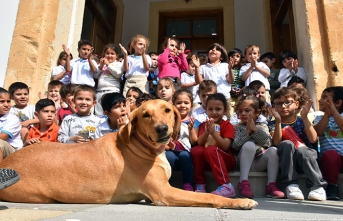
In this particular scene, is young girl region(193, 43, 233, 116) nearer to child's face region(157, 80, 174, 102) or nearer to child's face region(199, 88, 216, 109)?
child's face region(199, 88, 216, 109)

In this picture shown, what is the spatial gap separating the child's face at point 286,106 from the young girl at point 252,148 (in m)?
0.24

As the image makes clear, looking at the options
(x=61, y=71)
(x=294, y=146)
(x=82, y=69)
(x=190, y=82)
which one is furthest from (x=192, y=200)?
(x=61, y=71)

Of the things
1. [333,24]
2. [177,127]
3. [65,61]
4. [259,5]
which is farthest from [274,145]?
[259,5]

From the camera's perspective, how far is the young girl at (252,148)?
2.99m

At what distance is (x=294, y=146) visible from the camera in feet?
10.2

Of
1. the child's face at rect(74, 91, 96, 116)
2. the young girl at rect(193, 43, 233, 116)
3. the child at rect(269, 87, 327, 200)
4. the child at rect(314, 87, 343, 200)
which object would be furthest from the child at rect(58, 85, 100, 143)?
the child at rect(314, 87, 343, 200)

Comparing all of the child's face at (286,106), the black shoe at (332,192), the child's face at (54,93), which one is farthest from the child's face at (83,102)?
the black shoe at (332,192)

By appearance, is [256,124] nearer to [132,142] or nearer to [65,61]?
[132,142]

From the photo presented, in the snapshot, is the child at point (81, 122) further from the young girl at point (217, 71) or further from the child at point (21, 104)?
the young girl at point (217, 71)

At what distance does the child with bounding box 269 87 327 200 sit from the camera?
9.50ft

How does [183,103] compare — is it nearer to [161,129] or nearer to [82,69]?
[161,129]

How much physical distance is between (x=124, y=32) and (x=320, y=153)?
699 cm

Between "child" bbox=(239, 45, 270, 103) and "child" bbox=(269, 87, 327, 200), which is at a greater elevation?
"child" bbox=(239, 45, 270, 103)

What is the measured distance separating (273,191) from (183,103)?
147cm
